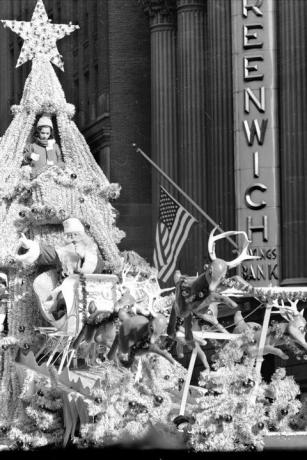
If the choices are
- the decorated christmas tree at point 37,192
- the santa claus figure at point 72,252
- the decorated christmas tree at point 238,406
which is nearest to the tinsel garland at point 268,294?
the decorated christmas tree at point 238,406

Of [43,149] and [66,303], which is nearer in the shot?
[66,303]

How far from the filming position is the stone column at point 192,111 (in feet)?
178

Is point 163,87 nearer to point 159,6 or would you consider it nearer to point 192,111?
point 192,111

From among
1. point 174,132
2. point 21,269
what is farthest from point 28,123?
point 174,132

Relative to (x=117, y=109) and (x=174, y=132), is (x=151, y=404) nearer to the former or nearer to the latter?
(x=174, y=132)

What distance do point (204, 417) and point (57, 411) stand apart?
10.7ft

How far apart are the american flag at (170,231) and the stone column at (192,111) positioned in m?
12.2

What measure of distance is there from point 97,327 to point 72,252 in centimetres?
181

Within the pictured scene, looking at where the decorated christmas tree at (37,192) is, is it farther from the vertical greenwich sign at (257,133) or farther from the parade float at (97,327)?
the vertical greenwich sign at (257,133)

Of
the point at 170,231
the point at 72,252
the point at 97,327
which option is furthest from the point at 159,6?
the point at 97,327

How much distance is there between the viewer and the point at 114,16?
209ft

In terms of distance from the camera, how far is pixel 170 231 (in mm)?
41188

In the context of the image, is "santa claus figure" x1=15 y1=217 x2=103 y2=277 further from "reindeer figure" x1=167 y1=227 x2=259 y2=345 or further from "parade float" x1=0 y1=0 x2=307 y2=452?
"reindeer figure" x1=167 y1=227 x2=259 y2=345

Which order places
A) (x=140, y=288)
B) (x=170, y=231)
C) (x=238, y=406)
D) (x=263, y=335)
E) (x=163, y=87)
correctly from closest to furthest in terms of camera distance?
(x=238, y=406) → (x=263, y=335) → (x=140, y=288) → (x=170, y=231) → (x=163, y=87)
